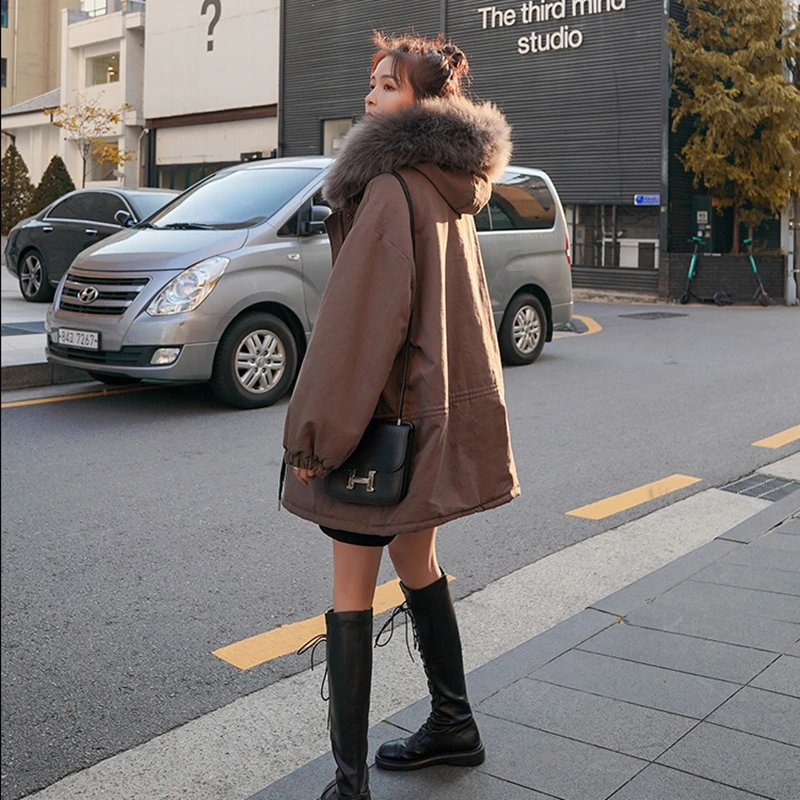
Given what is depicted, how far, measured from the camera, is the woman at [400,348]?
2453 mm

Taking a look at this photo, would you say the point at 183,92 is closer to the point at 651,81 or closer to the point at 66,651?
the point at 651,81

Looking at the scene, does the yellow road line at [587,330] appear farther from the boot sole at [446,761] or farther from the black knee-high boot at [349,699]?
the black knee-high boot at [349,699]

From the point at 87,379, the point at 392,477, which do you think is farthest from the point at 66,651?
the point at 87,379

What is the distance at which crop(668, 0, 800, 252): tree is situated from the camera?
69.4 feet

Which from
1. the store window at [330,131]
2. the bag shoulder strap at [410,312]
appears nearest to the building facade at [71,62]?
the bag shoulder strap at [410,312]

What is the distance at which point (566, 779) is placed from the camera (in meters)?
2.79

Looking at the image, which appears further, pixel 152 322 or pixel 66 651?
pixel 152 322

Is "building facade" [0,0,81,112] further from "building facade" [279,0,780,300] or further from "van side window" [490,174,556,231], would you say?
"building facade" [279,0,780,300]

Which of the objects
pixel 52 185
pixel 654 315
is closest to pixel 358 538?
pixel 52 185

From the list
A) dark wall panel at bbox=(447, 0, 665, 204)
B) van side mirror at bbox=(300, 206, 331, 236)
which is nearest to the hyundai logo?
van side mirror at bbox=(300, 206, 331, 236)

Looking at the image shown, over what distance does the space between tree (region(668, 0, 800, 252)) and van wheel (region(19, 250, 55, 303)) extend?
12.6 m

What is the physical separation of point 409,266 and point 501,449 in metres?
0.54

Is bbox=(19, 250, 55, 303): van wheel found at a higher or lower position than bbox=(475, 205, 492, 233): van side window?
lower

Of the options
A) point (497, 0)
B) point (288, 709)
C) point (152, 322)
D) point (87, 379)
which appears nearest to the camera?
point (288, 709)
